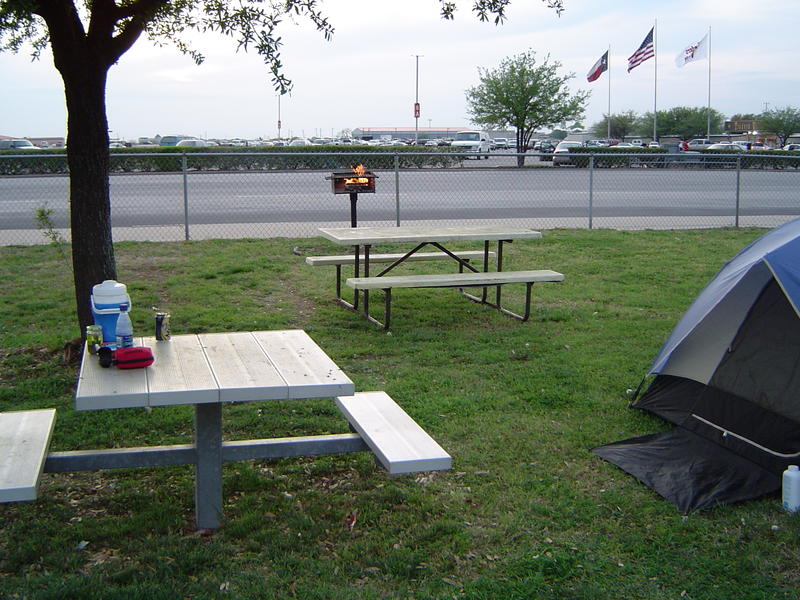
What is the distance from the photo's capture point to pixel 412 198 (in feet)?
61.0

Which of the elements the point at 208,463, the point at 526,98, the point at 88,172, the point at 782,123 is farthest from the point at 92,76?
the point at 782,123

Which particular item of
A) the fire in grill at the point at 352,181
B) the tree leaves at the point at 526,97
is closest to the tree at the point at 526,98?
the tree leaves at the point at 526,97

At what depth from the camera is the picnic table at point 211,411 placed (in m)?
3.52

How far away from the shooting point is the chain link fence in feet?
45.7

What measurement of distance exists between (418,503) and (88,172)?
11.7 feet

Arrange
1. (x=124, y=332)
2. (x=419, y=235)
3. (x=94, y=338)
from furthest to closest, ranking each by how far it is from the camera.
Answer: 1. (x=419, y=235)
2. (x=94, y=338)
3. (x=124, y=332)

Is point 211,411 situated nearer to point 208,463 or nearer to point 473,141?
point 208,463

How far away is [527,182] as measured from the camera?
22609 millimetres

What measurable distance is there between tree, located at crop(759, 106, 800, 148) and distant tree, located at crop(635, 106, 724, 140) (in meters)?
4.70

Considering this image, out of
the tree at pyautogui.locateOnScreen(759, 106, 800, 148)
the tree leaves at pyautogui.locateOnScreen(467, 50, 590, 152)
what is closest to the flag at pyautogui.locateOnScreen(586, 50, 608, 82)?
the tree leaves at pyautogui.locateOnScreen(467, 50, 590, 152)

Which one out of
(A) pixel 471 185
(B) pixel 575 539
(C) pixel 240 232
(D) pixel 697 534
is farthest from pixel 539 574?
(A) pixel 471 185

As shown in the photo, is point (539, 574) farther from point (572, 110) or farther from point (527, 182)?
point (572, 110)

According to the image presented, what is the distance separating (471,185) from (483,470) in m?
17.2

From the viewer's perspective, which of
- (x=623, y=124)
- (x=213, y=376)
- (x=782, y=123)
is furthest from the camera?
(x=623, y=124)
